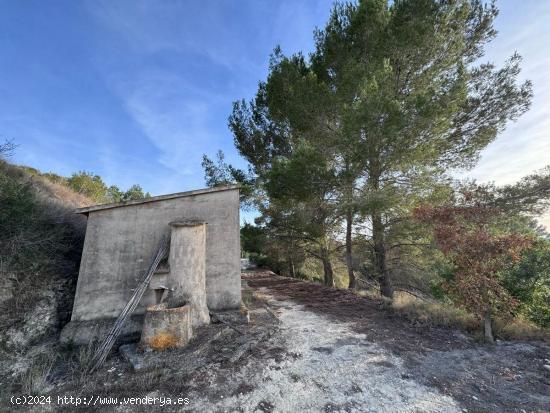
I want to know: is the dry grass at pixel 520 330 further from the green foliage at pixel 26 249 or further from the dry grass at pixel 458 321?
the green foliage at pixel 26 249

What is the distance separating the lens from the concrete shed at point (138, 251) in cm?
547

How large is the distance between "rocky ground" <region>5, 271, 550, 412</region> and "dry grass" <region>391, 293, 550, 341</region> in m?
0.30

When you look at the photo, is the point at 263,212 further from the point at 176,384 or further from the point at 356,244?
the point at 176,384

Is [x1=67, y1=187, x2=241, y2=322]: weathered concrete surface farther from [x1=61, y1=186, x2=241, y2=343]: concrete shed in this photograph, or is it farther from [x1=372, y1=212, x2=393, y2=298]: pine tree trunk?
[x1=372, y1=212, x2=393, y2=298]: pine tree trunk

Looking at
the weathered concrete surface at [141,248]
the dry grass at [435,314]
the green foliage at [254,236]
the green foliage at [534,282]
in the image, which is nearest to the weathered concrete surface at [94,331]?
the weathered concrete surface at [141,248]

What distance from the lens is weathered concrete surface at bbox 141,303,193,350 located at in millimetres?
4246

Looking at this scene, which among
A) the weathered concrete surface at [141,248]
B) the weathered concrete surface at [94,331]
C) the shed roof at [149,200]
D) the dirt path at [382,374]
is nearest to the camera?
the dirt path at [382,374]

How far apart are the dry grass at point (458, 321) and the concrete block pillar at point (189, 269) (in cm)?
520

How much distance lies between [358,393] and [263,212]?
29.8 ft

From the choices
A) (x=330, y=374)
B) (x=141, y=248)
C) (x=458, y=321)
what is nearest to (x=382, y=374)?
(x=330, y=374)

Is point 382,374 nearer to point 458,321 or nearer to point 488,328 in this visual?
point 488,328

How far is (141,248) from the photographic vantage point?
231 inches

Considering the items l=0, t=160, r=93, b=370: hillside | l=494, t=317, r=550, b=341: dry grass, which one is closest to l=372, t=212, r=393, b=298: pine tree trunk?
l=494, t=317, r=550, b=341: dry grass

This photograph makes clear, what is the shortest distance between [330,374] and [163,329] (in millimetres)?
2988
